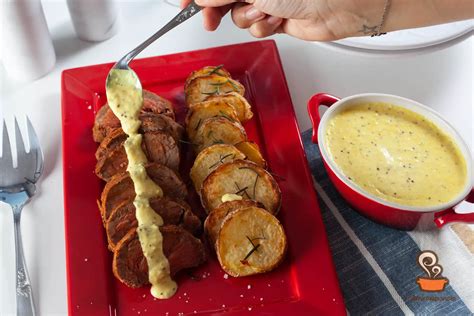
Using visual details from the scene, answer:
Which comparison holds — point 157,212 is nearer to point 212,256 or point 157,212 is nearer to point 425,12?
point 212,256

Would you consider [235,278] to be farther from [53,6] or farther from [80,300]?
[53,6]

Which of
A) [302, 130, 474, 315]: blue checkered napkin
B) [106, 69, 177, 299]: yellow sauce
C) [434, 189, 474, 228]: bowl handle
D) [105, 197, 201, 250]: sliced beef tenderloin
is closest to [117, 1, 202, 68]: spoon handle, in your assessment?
[106, 69, 177, 299]: yellow sauce

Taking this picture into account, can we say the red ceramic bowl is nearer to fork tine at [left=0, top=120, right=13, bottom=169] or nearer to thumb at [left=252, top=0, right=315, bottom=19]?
thumb at [left=252, top=0, right=315, bottom=19]

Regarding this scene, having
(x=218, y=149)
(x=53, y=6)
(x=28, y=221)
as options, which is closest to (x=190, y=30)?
(x=53, y=6)

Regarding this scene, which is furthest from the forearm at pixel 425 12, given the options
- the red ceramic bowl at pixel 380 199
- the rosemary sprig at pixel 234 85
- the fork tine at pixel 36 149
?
the fork tine at pixel 36 149

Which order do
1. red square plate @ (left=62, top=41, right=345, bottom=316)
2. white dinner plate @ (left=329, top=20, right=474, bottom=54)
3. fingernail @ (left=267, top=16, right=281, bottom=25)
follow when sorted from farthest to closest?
1. white dinner plate @ (left=329, top=20, right=474, bottom=54)
2. fingernail @ (left=267, top=16, right=281, bottom=25)
3. red square plate @ (left=62, top=41, right=345, bottom=316)

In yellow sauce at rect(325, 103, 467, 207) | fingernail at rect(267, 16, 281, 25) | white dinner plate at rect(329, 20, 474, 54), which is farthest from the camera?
white dinner plate at rect(329, 20, 474, 54)

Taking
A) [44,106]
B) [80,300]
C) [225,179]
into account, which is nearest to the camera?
[80,300]

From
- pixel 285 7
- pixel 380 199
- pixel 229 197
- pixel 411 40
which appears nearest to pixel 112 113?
pixel 229 197
